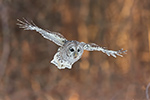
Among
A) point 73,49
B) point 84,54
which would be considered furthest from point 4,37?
point 73,49

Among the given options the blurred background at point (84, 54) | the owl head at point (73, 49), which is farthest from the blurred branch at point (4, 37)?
the owl head at point (73, 49)

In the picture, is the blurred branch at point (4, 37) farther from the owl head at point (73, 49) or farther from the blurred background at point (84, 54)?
the owl head at point (73, 49)

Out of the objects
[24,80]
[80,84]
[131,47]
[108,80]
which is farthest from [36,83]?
[131,47]

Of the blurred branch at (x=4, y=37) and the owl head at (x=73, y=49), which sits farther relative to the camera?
the blurred branch at (x=4, y=37)

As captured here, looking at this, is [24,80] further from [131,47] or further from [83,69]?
[131,47]

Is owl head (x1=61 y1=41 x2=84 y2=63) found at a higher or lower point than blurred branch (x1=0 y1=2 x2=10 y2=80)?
lower

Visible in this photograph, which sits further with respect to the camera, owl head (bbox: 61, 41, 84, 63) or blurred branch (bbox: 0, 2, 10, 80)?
blurred branch (bbox: 0, 2, 10, 80)

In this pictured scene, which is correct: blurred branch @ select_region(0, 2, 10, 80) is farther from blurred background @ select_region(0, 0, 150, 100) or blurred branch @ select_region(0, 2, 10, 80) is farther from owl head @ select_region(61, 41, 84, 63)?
owl head @ select_region(61, 41, 84, 63)

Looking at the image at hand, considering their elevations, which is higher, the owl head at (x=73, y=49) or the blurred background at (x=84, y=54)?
the blurred background at (x=84, y=54)

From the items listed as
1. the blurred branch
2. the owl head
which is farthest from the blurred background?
the owl head
